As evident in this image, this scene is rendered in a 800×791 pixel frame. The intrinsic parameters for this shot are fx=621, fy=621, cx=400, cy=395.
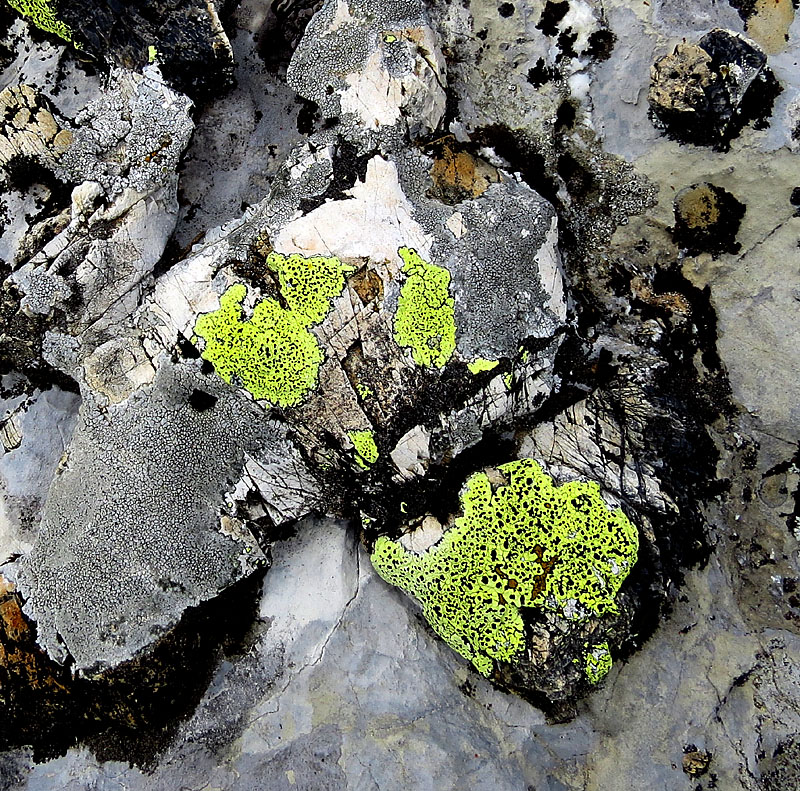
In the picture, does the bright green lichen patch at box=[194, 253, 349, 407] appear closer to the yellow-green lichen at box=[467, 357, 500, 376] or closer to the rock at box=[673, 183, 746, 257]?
the yellow-green lichen at box=[467, 357, 500, 376]

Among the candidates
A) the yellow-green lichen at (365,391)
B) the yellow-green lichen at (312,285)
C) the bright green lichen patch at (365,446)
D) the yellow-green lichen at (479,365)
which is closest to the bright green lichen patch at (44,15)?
the yellow-green lichen at (312,285)

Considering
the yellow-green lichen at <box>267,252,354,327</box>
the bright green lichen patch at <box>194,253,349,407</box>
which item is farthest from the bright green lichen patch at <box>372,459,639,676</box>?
the yellow-green lichen at <box>267,252,354,327</box>

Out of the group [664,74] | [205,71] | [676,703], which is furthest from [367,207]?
[676,703]

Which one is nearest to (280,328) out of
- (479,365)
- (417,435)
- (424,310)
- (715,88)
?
(424,310)

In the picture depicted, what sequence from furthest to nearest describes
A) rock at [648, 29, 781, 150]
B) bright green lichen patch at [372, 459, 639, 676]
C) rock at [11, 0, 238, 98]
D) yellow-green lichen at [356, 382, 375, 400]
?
1. rock at [11, 0, 238, 98]
2. rock at [648, 29, 781, 150]
3. yellow-green lichen at [356, 382, 375, 400]
4. bright green lichen patch at [372, 459, 639, 676]

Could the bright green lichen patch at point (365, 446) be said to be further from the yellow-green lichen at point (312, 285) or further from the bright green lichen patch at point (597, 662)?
the bright green lichen patch at point (597, 662)
